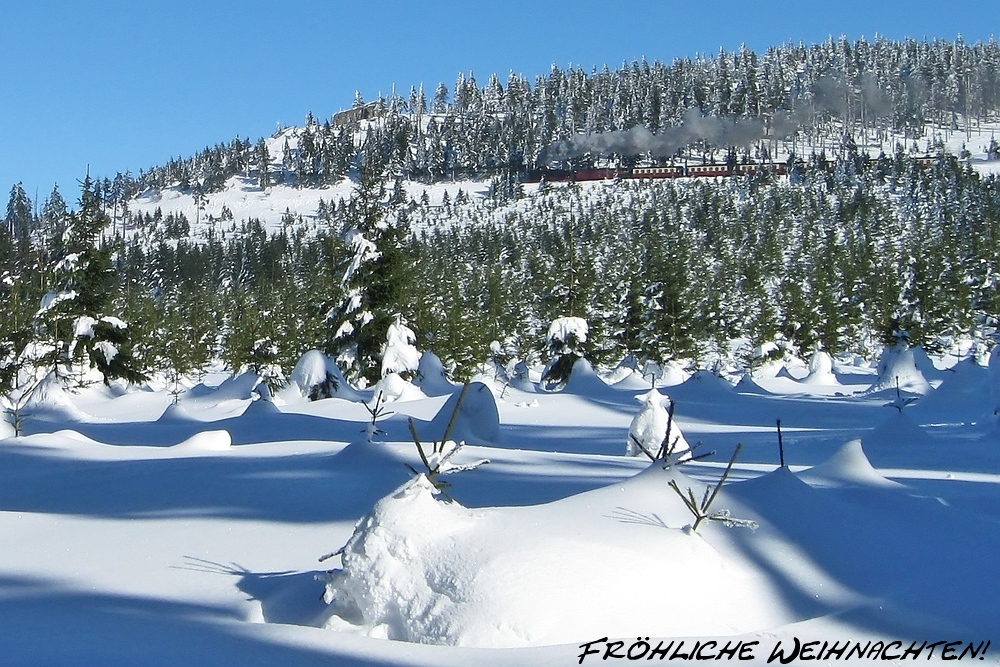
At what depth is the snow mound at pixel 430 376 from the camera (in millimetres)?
22016

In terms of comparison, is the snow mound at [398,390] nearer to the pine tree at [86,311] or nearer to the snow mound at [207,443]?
the snow mound at [207,443]

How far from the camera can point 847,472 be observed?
6.54 meters

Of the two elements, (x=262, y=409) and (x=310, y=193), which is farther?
(x=310, y=193)

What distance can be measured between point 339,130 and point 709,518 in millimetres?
186895

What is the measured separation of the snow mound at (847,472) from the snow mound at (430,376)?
1556 centimetres

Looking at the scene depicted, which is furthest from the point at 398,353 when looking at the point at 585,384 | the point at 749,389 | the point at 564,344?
the point at 749,389

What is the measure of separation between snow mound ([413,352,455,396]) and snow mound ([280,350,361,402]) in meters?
2.28

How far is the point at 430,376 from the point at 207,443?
42.6 feet

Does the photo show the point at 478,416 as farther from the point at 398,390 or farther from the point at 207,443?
the point at 398,390

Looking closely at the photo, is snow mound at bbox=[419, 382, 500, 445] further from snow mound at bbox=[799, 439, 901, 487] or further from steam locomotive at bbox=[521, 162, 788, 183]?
steam locomotive at bbox=[521, 162, 788, 183]

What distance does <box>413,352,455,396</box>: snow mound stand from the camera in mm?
22016

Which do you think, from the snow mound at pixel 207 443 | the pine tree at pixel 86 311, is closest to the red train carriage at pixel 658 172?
the pine tree at pixel 86 311

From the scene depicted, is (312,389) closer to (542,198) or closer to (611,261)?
(611,261)

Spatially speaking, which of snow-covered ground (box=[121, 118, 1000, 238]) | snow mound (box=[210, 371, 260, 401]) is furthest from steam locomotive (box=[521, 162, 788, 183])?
snow mound (box=[210, 371, 260, 401])
